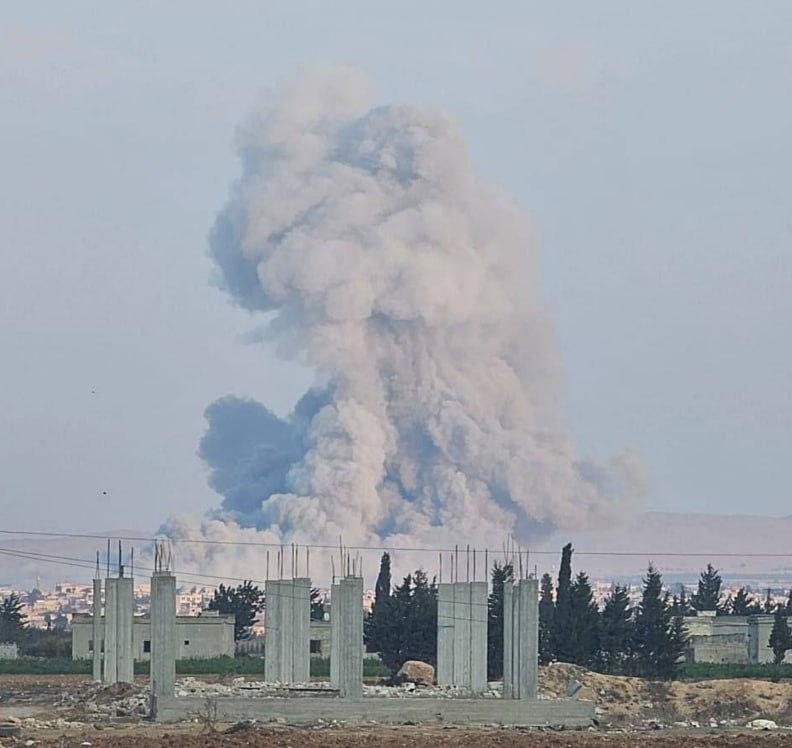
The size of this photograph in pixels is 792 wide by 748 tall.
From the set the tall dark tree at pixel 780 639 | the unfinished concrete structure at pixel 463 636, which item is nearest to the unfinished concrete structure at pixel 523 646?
the unfinished concrete structure at pixel 463 636

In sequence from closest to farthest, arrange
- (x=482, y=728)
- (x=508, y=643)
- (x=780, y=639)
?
(x=482, y=728) → (x=508, y=643) → (x=780, y=639)

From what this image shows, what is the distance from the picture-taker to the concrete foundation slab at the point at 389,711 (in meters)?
33.6

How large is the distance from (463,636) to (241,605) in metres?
31.3

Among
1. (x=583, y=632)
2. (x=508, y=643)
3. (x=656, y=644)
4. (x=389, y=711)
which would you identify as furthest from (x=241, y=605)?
(x=389, y=711)

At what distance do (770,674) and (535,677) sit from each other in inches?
646

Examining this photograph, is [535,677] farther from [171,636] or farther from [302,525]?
[302,525]

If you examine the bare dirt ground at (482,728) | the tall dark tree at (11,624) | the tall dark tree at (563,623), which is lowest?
the tall dark tree at (11,624)

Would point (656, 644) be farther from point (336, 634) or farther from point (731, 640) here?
point (731, 640)

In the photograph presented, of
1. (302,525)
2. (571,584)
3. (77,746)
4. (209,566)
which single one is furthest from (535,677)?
(209,566)

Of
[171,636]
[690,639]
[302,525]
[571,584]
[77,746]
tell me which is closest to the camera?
[77,746]

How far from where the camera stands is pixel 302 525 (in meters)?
93.2

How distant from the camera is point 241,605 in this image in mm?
75938

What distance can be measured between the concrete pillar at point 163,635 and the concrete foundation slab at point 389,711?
1780 mm

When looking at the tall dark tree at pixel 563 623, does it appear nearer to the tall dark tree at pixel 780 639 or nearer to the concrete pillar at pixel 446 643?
the concrete pillar at pixel 446 643
